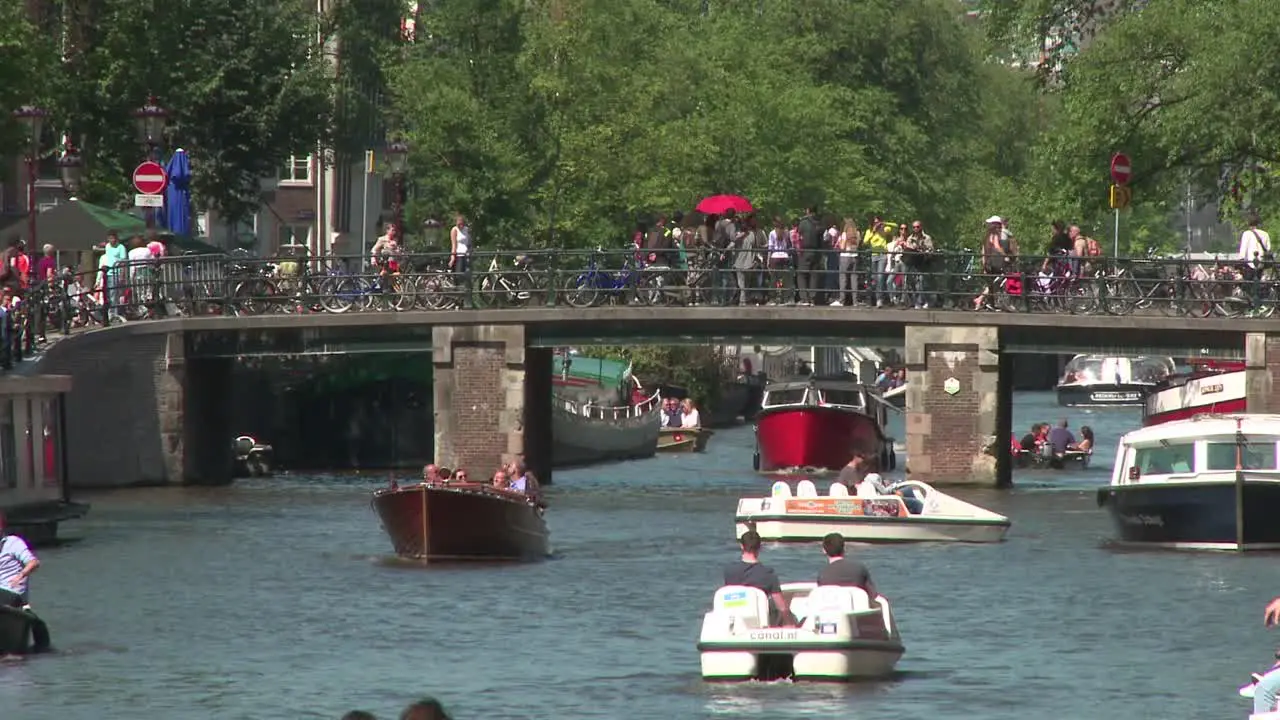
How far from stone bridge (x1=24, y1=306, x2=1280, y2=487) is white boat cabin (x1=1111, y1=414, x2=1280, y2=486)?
11026mm

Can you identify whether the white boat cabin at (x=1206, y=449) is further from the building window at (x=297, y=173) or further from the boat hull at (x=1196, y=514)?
the building window at (x=297, y=173)

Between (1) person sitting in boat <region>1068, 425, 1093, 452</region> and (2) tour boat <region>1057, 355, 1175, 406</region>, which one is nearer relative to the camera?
(1) person sitting in boat <region>1068, 425, 1093, 452</region>

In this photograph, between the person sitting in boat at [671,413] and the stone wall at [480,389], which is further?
the person sitting in boat at [671,413]

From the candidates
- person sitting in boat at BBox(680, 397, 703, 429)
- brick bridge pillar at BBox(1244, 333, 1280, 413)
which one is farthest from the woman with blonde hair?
person sitting in boat at BBox(680, 397, 703, 429)

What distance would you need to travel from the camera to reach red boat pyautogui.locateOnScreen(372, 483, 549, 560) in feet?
140

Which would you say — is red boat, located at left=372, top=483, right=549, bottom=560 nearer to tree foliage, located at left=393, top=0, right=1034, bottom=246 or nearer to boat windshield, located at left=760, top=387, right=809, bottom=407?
boat windshield, located at left=760, top=387, right=809, bottom=407

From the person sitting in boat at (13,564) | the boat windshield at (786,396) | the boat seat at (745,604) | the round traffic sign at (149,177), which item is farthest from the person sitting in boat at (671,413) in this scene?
the boat seat at (745,604)

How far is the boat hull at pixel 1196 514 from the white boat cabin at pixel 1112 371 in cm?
6270

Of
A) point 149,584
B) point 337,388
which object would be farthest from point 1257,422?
point 337,388

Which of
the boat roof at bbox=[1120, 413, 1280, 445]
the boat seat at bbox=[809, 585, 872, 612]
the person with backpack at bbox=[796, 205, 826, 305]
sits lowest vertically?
the boat seat at bbox=[809, 585, 872, 612]

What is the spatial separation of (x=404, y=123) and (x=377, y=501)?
132 feet

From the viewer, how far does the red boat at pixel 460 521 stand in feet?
140

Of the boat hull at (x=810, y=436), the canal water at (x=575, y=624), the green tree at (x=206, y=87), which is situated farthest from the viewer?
the boat hull at (x=810, y=436)

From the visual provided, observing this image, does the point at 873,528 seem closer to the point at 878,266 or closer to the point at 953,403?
the point at 953,403
